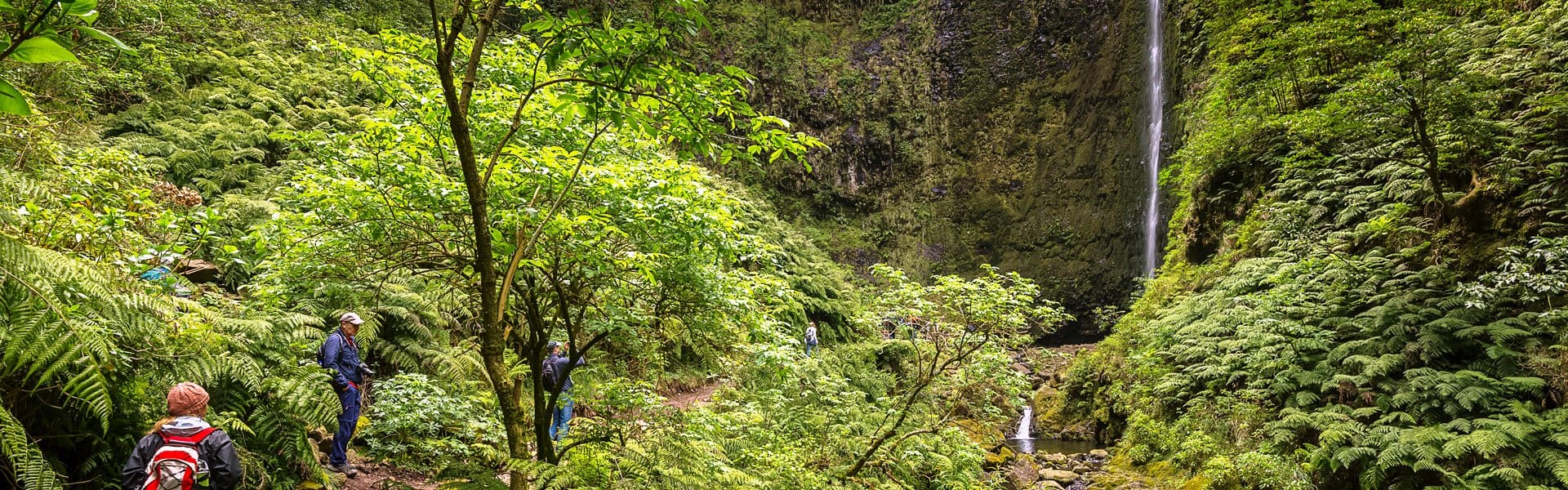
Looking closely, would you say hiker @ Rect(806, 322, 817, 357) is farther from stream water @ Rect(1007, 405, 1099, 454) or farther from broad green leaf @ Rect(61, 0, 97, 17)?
broad green leaf @ Rect(61, 0, 97, 17)

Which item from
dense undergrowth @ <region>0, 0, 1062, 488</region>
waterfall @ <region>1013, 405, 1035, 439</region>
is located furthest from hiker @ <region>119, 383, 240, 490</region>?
waterfall @ <region>1013, 405, 1035, 439</region>

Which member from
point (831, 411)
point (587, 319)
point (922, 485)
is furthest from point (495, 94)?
point (922, 485)

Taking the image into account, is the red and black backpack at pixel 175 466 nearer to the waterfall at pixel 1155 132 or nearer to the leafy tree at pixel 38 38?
the leafy tree at pixel 38 38

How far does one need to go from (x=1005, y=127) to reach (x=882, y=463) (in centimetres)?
2512

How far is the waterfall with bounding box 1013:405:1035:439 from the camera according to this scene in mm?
14719

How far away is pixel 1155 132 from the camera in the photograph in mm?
22531

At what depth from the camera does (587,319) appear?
4.08m

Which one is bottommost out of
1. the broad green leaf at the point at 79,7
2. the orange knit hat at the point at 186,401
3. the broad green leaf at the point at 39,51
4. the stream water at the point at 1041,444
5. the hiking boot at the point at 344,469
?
the stream water at the point at 1041,444

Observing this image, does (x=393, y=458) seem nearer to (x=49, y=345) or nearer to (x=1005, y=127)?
(x=49, y=345)

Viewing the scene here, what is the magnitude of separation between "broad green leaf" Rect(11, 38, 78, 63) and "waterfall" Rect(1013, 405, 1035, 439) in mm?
15387

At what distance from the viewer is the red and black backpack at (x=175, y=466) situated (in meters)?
2.83

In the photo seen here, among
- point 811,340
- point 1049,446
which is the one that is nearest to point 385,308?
point 811,340

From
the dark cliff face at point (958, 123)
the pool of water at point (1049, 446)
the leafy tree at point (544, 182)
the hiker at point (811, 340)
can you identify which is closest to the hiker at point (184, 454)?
the leafy tree at point (544, 182)

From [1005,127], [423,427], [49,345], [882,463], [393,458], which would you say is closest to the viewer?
[49,345]
